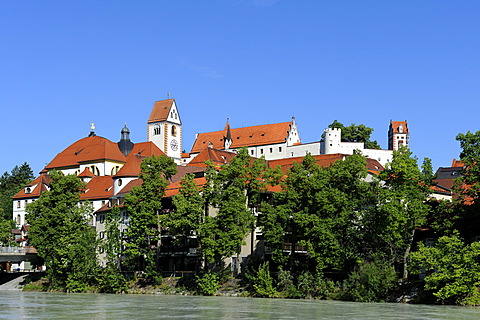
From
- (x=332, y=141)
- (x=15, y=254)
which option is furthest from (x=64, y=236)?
(x=332, y=141)

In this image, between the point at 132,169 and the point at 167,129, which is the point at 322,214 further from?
Answer: the point at 167,129

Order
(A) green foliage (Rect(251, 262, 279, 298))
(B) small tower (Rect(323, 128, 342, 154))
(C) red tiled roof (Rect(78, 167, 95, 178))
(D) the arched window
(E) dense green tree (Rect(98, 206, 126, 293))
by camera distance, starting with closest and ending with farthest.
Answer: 1. (A) green foliage (Rect(251, 262, 279, 298))
2. (E) dense green tree (Rect(98, 206, 126, 293))
3. (C) red tiled roof (Rect(78, 167, 95, 178))
4. (D) the arched window
5. (B) small tower (Rect(323, 128, 342, 154))

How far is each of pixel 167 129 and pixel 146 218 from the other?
277 ft

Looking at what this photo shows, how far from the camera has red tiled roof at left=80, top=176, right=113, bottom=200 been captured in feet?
371

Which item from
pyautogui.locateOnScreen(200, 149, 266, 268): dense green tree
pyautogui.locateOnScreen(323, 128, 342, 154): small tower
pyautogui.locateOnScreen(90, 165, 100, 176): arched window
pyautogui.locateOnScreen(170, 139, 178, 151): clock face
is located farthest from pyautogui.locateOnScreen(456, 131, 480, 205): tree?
pyautogui.locateOnScreen(170, 139, 178, 151): clock face

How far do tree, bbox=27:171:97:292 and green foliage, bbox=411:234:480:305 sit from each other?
130 ft

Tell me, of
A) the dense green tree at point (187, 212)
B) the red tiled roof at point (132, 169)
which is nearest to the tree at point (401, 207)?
the dense green tree at point (187, 212)

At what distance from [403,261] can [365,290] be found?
502cm

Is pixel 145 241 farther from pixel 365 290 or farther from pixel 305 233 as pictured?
pixel 365 290

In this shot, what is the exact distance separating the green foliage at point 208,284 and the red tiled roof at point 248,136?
309 ft

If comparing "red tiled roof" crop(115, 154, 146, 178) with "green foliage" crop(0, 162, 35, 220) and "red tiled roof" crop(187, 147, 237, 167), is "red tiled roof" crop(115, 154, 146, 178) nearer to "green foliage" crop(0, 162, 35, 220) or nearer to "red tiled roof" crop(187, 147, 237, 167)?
"red tiled roof" crop(187, 147, 237, 167)

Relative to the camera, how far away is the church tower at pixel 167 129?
161250 mm

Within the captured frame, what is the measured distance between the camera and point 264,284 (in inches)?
2682

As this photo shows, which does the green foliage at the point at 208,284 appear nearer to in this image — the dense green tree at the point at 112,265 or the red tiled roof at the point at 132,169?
the dense green tree at the point at 112,265
